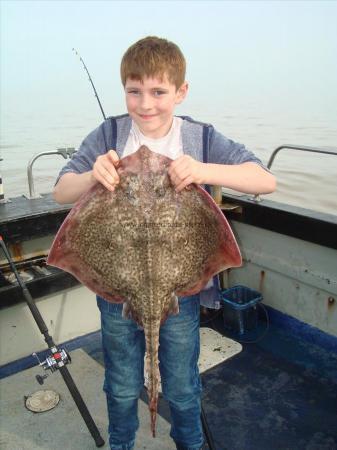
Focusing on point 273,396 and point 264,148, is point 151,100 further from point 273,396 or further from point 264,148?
point 264,148

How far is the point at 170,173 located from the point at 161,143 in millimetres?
504

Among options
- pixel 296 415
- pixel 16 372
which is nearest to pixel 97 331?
pixel 16 372

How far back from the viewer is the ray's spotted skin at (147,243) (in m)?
1.85

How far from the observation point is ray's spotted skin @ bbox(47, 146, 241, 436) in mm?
1849

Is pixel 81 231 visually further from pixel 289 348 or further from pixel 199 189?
pixel 289 348

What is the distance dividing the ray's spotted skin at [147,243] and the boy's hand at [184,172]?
1.8 inches

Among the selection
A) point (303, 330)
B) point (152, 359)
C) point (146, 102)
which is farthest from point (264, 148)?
point (152, 359)

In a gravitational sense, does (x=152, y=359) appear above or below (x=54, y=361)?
above

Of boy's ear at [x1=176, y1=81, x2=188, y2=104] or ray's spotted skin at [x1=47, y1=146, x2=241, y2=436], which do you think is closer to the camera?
ray's spotted skin at [x1=47, y1=146, x2=241, y2=436]

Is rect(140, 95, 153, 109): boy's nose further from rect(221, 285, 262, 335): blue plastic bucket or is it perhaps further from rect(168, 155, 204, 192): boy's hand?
rect(221, 285, 262, 335): blue plastic bucket

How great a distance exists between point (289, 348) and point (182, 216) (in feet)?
9.50

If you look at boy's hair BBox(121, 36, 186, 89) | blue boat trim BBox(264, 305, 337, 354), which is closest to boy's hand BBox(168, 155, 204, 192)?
boy's hair BBox(121, 36, 186, 89)

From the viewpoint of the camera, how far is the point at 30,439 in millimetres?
3117

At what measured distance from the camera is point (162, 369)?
243 centimetres
